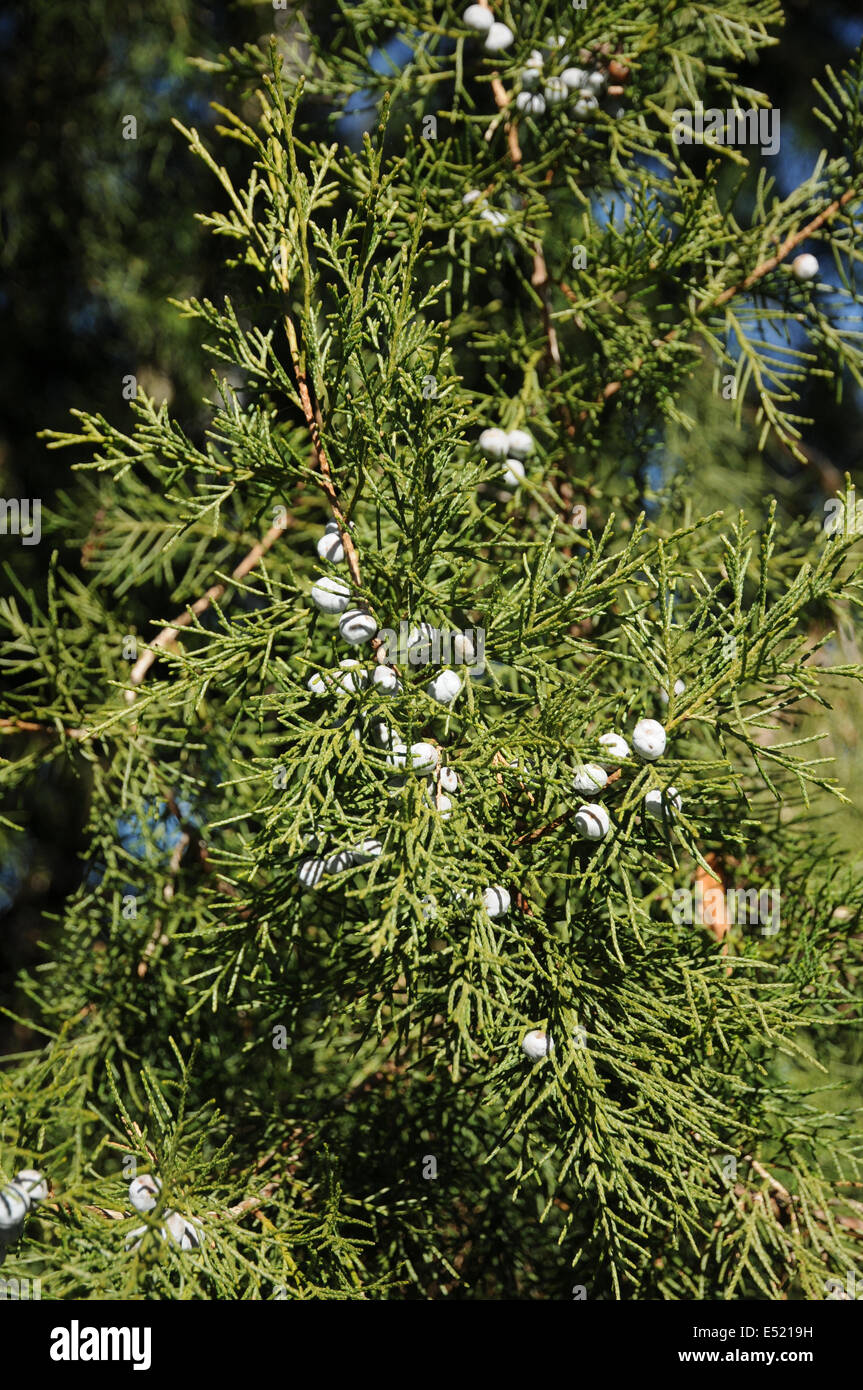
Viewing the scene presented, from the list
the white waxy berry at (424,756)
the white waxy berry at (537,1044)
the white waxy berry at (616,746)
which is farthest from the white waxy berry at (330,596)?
the white waxy berry at (537,1044)

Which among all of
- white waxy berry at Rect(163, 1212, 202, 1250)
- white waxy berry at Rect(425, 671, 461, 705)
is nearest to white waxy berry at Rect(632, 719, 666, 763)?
white waxy berry at Rect(425, 671, 461, 705)

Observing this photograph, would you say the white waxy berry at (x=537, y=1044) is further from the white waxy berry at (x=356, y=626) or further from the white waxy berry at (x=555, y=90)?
the white waxy berry at (x=555, y=90)

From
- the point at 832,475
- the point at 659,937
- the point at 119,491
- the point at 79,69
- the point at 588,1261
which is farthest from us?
the point at 832,475

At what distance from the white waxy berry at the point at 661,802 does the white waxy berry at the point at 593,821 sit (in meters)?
0.03

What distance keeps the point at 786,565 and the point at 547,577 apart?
51 cm

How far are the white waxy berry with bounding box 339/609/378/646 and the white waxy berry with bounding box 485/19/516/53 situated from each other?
68 cm

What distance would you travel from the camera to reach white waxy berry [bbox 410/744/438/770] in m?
0.74

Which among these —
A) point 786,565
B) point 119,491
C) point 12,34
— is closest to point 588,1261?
point 786,565

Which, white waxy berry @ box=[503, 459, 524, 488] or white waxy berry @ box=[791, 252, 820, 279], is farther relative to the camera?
white waxy berry @ box=[791, 252, 820, 279]

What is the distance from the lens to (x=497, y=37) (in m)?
1.04

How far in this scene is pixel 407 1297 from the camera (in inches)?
37.4

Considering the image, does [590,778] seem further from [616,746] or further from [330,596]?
[330,596]

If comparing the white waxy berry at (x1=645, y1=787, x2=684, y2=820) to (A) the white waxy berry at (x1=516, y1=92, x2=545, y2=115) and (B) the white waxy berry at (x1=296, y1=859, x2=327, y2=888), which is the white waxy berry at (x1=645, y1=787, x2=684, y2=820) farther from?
(A) the white waxy berry at (x1=516, y1=92, x2=545, y2=115)
